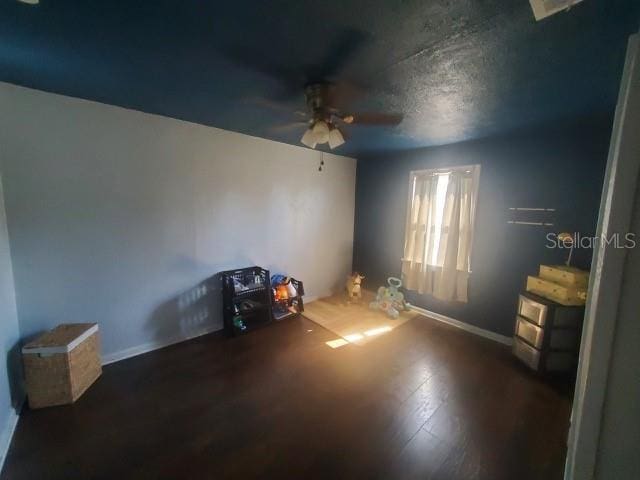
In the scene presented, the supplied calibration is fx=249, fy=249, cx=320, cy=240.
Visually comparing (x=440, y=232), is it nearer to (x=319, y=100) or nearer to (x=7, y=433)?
A: (x=319, y=100)

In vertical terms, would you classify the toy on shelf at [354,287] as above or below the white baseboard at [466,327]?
above

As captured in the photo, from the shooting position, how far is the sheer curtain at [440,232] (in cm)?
287

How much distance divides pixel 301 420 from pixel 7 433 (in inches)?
66.4

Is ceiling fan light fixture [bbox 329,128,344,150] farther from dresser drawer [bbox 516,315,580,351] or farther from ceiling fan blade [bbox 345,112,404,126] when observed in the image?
dresser drawer [bbox 516,315,580,351]

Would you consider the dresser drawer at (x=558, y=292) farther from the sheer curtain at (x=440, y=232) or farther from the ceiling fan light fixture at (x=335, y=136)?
the ceiling fan light fixture at (x=335, y=136)

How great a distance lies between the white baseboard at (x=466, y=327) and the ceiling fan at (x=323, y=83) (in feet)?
8.18

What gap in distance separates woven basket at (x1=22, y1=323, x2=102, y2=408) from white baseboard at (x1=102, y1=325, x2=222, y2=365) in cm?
33

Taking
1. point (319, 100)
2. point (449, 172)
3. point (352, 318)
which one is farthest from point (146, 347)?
point (449, 172)

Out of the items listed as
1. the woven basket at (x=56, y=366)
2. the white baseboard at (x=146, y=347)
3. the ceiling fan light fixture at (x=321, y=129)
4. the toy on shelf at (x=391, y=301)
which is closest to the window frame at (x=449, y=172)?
the toy on shelf at (x=391, y=301)

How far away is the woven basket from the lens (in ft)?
5.28

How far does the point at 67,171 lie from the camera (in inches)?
73.9

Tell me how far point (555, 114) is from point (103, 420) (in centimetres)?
387

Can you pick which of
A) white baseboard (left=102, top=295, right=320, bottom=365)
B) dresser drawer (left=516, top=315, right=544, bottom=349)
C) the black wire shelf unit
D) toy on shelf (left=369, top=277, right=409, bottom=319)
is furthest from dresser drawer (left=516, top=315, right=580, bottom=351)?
white baseboard (left=102, top=295, right=320, bottom=365)

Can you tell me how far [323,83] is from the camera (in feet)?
5.01
